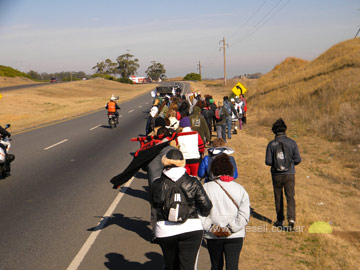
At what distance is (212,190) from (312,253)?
3.10m

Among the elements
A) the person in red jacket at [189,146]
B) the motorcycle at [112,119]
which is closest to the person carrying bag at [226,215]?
the person in red jacket at [189,146]

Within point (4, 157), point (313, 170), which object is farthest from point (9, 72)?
point (313, 170)

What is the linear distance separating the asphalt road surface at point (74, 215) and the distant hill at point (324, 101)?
10261 millimetres

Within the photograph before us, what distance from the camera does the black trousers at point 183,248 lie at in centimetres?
432

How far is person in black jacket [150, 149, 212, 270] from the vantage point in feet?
14.1

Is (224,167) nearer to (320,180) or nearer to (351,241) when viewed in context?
(351,241)

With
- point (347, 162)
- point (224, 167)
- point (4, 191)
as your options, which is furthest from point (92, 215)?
point (347, 162)

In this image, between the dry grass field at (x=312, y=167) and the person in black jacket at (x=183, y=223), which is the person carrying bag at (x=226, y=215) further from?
the dry grass field at (x=312, y=167)

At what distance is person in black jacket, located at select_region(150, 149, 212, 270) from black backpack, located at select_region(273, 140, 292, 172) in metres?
3.49

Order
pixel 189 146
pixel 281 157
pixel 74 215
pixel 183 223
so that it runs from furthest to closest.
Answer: pixel 74 215
pixel 189 146
pixel 281 157
pixel 183 223

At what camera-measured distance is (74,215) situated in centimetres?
852

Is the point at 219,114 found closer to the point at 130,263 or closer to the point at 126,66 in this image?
the point at 130,263

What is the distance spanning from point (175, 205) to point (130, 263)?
242 cm

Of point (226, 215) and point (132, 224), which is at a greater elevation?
point (226, 215)
